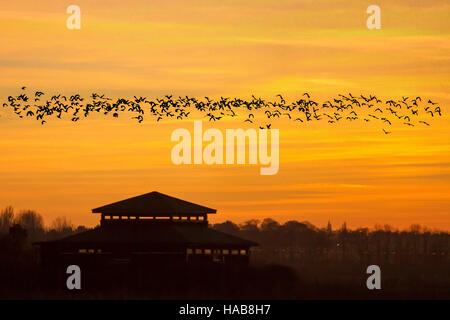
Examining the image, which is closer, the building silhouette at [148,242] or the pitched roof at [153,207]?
the building silhouette at [148,242]

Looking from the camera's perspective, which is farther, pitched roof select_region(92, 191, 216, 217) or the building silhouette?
pitched roof select_region(92, 191, 216, 217)

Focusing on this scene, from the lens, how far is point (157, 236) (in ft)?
283

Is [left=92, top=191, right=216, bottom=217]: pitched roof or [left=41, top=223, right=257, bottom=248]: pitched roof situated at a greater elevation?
[left=92, top=191, right=216, bottom=217]: pitched roof

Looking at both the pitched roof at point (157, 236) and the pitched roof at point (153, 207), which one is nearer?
the pitched roof at point (157, 236)

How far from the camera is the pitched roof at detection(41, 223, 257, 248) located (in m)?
85.5

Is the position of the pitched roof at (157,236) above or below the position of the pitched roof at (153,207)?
below

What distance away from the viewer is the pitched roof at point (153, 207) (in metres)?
89.6

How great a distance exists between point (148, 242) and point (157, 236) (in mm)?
1285

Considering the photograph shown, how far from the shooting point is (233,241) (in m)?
88.6

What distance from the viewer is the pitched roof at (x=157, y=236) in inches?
3366

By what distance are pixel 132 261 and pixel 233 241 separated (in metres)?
9.20

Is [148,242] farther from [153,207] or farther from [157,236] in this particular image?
[153,207]
